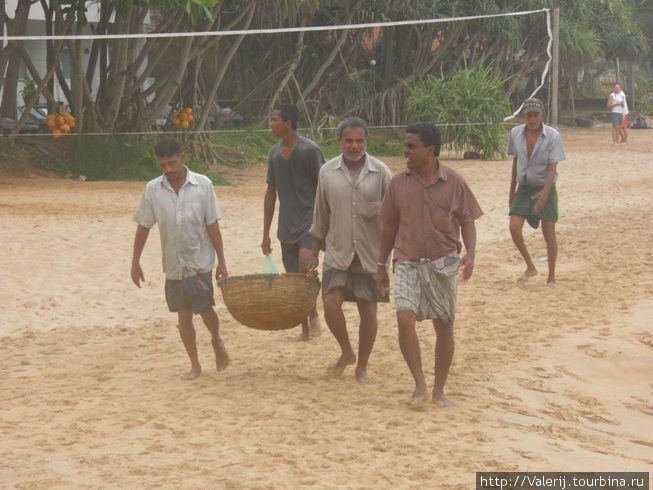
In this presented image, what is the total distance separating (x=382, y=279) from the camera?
5492 millimetres

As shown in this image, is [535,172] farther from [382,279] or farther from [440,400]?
[440,400]

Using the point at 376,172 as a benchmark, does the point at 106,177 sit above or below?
below

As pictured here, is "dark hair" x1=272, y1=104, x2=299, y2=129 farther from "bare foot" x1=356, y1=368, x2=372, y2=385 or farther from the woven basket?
"bare foot" x1=356, y1=368, x2=372, y2=385

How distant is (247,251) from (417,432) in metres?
6.25

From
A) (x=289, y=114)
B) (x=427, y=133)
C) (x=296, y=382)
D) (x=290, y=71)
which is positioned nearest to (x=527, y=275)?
(x=289, y=114)

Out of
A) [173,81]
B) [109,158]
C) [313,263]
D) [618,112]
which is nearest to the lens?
[313,263]

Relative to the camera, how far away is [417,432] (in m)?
4.88

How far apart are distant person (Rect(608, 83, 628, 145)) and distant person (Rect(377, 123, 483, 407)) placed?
20.5 meters

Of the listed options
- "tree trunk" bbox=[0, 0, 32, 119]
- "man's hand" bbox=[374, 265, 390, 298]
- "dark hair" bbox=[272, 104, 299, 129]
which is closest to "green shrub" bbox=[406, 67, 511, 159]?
"tree trunk" bbox=[0, 0, 32, 119]

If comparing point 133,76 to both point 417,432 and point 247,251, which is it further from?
point 417,432

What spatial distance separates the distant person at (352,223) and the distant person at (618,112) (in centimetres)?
2016

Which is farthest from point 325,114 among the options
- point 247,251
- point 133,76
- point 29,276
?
point 29,276

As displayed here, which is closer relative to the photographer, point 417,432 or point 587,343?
point 417,432

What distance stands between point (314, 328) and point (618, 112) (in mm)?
19556
